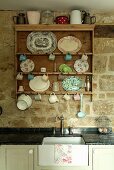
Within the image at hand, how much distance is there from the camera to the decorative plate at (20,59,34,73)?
137 inches

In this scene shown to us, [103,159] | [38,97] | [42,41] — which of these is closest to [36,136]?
[38,97]

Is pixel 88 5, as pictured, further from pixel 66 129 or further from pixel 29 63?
pixel 66 129

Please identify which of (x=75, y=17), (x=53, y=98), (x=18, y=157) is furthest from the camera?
(x=53, y=98)

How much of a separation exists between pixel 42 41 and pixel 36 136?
1220 millimetres

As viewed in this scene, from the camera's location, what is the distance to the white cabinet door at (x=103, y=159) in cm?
294

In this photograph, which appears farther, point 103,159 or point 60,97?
point 60,97

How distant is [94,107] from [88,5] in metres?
1.31

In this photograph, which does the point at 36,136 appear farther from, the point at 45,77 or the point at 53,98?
the point at 45,77

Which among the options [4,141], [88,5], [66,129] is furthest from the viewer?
[66,129]

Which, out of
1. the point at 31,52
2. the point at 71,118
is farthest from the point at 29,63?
the point at 71,118

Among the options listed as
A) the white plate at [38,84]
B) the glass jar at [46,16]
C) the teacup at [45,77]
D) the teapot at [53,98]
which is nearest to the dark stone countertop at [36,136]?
the teapot at [53,98]

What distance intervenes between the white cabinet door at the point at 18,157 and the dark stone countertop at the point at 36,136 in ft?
0.21

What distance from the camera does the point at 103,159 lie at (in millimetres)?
2947

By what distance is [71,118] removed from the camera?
356 cm
